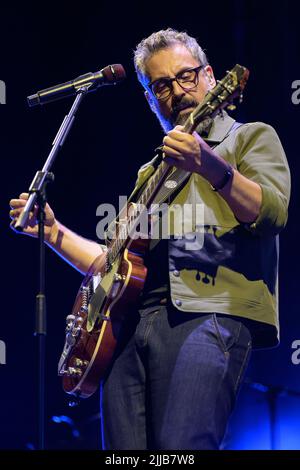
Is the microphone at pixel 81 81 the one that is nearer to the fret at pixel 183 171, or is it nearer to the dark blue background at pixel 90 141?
the fret at pixel 183 171

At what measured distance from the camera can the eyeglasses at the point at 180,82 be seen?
2854 millimetres

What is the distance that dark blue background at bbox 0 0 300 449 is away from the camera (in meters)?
4.86

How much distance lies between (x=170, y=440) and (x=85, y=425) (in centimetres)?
295

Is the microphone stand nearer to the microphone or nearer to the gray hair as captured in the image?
the microphone

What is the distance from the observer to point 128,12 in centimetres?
507

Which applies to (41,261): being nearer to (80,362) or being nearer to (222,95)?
(80,362)

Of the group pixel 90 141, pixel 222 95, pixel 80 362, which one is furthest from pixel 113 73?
pixel 90 141

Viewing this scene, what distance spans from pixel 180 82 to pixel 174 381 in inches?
46.2

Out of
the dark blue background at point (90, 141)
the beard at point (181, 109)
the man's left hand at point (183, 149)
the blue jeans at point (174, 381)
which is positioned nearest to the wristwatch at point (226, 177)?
the man's left hand at point (183, 149)

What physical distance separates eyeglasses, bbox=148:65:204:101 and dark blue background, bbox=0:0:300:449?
1.99 metres

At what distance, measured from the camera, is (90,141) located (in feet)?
16.9

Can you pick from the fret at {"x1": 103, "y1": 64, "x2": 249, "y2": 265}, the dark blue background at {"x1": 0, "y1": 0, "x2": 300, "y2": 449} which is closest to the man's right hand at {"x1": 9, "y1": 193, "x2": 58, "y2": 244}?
the fret at {"x1": 103, "y1": 64, "x2": 249, "y2": 265}

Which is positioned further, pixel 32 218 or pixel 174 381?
pixel 32 218

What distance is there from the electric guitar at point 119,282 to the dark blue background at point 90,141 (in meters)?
2.11
